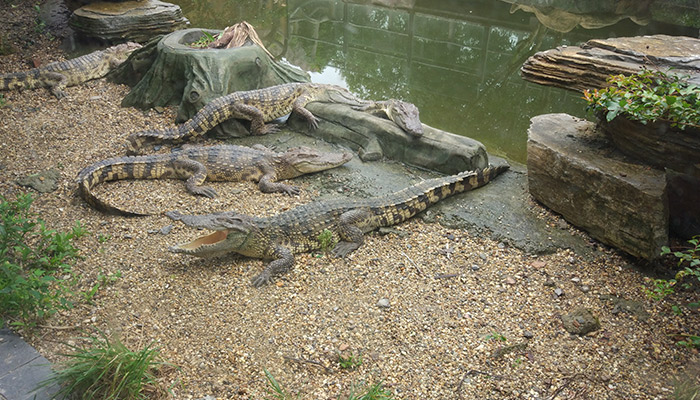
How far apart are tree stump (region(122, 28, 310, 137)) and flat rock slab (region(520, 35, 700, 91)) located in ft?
12.8

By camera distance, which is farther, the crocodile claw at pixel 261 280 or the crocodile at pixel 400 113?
the crocodile at pixel 400 113

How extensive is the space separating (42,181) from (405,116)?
156 inches

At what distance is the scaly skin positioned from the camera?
6289 millimetres


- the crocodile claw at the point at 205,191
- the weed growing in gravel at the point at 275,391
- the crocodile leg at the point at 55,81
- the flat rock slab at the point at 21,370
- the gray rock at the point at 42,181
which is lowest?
the weed growing in gravel at the point at 275,391

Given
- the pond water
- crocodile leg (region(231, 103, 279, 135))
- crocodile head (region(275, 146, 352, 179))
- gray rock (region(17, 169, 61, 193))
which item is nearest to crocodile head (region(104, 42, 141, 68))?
the pond water

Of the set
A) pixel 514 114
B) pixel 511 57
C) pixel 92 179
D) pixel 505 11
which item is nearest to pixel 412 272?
pixel 92 179

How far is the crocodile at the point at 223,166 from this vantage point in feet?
17.5

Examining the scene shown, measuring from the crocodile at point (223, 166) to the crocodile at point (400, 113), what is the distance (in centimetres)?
77

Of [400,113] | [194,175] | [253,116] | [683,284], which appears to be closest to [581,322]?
[683,284]

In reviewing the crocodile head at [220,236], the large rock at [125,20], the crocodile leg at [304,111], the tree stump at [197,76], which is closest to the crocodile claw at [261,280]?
the crocodile head at [220,236]

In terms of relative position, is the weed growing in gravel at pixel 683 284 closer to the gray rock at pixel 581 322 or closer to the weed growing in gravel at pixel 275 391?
the gray rock at pixel 581 322

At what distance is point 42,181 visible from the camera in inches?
201

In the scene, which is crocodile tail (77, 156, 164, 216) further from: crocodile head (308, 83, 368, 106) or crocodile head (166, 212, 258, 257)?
Answer: crocodile head (308, 83, 368, 106)

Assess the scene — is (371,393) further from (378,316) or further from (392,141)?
(392,141)
